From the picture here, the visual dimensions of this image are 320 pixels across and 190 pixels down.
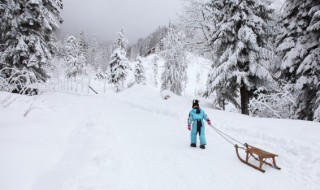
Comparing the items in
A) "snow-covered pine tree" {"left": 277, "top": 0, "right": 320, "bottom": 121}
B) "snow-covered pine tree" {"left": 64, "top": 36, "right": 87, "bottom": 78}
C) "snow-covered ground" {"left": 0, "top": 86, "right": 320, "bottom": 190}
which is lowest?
"snow-covered ground" {"left": 0, "top": 86, "right": 320, "bottom": 190}

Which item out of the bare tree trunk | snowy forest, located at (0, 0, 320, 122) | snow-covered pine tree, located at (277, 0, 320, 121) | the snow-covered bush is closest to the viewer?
the snow-covered bush

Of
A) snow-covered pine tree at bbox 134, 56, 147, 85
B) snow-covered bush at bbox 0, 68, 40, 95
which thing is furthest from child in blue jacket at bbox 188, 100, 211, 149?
snow-covered pine tree at bbox 134, 56, 147, 85

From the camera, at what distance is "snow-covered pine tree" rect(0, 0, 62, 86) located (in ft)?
54.8

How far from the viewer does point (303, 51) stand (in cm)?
1198

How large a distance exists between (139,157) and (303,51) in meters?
10.3

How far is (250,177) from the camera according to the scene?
18.9ft

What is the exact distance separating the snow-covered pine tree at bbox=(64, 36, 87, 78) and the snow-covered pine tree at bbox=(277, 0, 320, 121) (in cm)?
5222

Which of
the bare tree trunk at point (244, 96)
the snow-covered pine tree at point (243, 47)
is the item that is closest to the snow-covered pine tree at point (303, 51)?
A: the snow-covered pine tree at point (243, 47)

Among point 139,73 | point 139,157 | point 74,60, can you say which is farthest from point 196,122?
point 74,60

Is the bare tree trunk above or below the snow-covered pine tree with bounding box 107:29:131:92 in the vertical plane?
below

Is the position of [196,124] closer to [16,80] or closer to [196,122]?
[196,122]

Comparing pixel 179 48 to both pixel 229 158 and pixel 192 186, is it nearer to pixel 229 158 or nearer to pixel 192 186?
pixel 229 158

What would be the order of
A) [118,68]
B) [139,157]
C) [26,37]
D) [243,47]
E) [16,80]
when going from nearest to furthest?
[139,157] → [16,80] → [243,47] → [26,37] → [118,68]

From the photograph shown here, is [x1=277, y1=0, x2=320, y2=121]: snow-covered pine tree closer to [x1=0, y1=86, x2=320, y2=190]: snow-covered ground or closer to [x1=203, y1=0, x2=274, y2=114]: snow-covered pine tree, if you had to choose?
[x1=203, y1=0, x2=274, y2=114]: snow-covered pine tree
